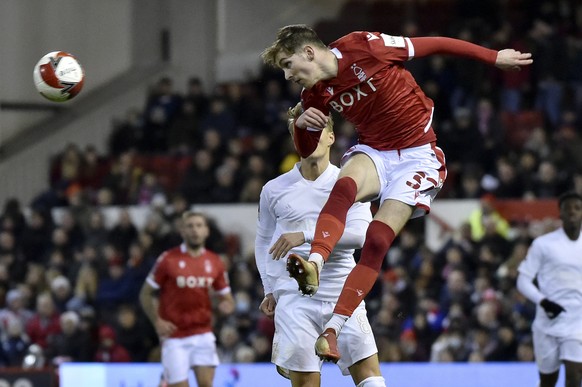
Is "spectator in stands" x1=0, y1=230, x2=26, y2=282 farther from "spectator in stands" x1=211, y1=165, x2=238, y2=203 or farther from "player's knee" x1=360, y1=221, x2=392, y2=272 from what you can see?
"player's knee" x1=360, y1=221, x2=392, y2=272

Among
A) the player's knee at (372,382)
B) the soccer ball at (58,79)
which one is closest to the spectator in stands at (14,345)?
the soccer ball at (58,79)

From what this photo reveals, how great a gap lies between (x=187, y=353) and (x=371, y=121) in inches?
175

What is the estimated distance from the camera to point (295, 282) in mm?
8008

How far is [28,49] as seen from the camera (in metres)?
20.3

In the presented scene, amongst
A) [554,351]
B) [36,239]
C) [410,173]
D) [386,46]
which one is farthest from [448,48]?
[36,239]

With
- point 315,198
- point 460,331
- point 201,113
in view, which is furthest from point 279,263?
point 201,113

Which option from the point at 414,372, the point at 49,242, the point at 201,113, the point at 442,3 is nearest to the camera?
the point at 414,372

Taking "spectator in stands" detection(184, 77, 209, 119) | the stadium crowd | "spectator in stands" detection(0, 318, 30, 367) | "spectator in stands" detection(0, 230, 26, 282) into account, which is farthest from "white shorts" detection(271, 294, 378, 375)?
"spectator in stands" detection(184, 77, 209, 119)

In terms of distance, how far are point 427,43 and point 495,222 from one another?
720 cm

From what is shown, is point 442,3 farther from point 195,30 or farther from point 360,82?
point 360,82

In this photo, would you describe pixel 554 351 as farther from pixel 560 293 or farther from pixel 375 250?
pixel 375 250

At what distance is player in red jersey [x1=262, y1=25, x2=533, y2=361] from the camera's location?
23.2 feet

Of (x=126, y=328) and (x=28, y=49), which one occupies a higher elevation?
(x=28, y=49)

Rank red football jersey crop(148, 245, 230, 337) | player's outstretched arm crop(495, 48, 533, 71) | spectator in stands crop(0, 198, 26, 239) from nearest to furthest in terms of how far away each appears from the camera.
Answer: player's outstretched arm crop(495, 48, 533, 71)
red football jersey crop(148, 245, 230, 337)
spectator in stands crop(0, 198, 26, 239)
